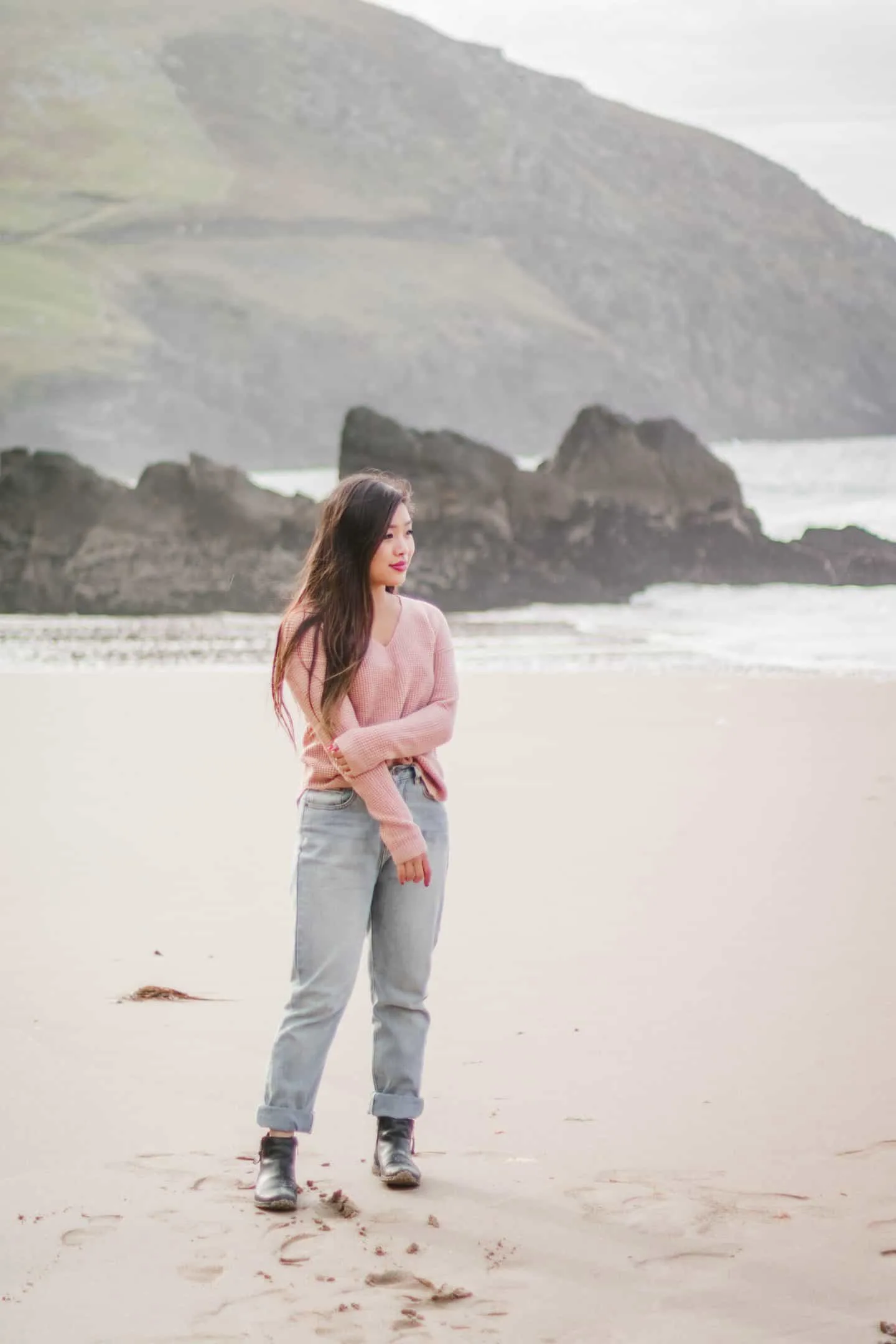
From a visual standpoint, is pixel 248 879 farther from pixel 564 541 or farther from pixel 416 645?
pixel 564 541

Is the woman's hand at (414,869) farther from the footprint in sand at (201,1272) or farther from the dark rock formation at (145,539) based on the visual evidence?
the dark rock formation at (145,539)

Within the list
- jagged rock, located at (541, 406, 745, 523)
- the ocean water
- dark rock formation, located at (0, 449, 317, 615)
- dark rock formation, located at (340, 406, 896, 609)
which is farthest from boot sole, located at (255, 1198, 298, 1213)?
jagged rock, located at (541, 406, 745, 523)

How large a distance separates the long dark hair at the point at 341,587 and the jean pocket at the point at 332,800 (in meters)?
0.11

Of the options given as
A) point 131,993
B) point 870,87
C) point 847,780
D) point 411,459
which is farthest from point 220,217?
point 131,993

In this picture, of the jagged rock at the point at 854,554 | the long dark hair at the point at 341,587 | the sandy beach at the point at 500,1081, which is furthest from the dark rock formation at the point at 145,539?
the long dark hair at the point at 341,587

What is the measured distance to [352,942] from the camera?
107 inches

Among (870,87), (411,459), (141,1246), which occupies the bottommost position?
(141,1246)

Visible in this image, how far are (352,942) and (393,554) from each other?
0.65 metres

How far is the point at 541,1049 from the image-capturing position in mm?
3482

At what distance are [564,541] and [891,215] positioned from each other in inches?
369

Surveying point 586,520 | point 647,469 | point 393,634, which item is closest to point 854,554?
point 647,469

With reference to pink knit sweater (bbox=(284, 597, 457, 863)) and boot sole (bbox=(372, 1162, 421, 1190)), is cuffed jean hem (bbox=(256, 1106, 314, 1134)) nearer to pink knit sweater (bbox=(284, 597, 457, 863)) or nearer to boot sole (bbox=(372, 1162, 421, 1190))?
boot sole (bbox=(372, 1162, 421, 1190))

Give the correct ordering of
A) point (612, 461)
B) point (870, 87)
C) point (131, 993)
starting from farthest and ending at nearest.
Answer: point (612, 461)
point (870, 87)
point (131, 993)

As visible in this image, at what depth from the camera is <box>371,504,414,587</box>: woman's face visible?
2.75 meters
